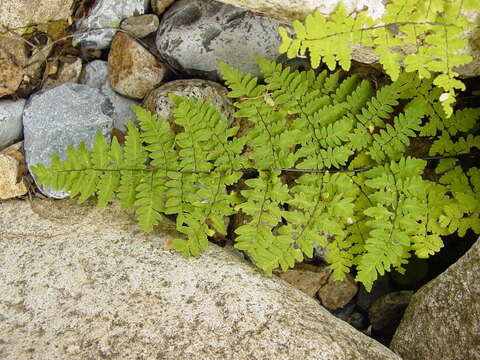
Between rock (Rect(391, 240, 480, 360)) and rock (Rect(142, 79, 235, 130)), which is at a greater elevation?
rock (Rect(142, 79, 235, 130))

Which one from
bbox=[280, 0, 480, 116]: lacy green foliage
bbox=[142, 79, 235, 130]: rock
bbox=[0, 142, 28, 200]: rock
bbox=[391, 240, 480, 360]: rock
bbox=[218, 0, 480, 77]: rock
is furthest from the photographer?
Answer: bbox=[0, 142, 28, 200]: rock

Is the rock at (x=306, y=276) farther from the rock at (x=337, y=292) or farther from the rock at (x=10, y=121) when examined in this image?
the rock at (x=10, y=121)

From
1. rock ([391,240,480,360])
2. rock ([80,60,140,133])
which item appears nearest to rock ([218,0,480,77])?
rock ([391,240,480,360])

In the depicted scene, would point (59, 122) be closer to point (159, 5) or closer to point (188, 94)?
point (188, 94)

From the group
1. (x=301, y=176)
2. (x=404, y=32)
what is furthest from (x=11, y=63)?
(x=404, y=32)

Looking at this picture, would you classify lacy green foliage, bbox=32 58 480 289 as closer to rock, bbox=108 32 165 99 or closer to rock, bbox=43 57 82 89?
rock, bbox=108 32 165 99

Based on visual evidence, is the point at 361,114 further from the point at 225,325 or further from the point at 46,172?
the point at 46,172
